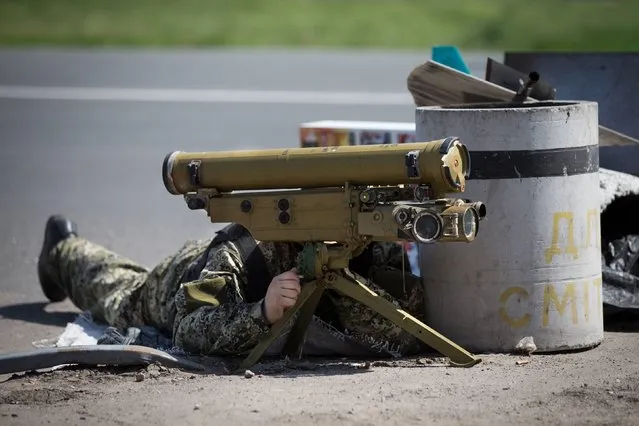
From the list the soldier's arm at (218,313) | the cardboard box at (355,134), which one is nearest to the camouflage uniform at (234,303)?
the soldier's arm at (218,313)

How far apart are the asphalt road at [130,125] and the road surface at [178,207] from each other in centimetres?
3

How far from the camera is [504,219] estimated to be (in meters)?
5.32

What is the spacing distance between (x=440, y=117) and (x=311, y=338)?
43.8 inches

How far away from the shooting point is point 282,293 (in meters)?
5.11

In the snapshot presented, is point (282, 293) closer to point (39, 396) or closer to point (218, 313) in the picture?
point (218, 313)

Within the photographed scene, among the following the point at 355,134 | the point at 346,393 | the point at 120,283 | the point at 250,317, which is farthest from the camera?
the point at 355,134

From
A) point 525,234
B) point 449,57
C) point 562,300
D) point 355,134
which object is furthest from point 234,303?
point 355,134

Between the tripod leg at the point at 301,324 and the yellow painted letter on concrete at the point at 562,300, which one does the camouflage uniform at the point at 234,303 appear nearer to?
the tripod leg at the point at 301,324

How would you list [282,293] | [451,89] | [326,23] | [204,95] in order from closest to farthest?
[282,293], [451,89], [204,95], [326,23]

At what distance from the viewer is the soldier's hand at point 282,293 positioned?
511 centimetres

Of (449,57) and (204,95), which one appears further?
(204,95)

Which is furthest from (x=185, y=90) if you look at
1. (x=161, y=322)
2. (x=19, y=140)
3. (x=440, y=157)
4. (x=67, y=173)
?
(x=440, y=157)

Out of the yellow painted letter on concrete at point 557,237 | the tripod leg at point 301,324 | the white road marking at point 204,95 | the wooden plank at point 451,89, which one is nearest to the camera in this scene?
the tripod leg at point 301,324

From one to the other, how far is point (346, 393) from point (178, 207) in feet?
20.1
